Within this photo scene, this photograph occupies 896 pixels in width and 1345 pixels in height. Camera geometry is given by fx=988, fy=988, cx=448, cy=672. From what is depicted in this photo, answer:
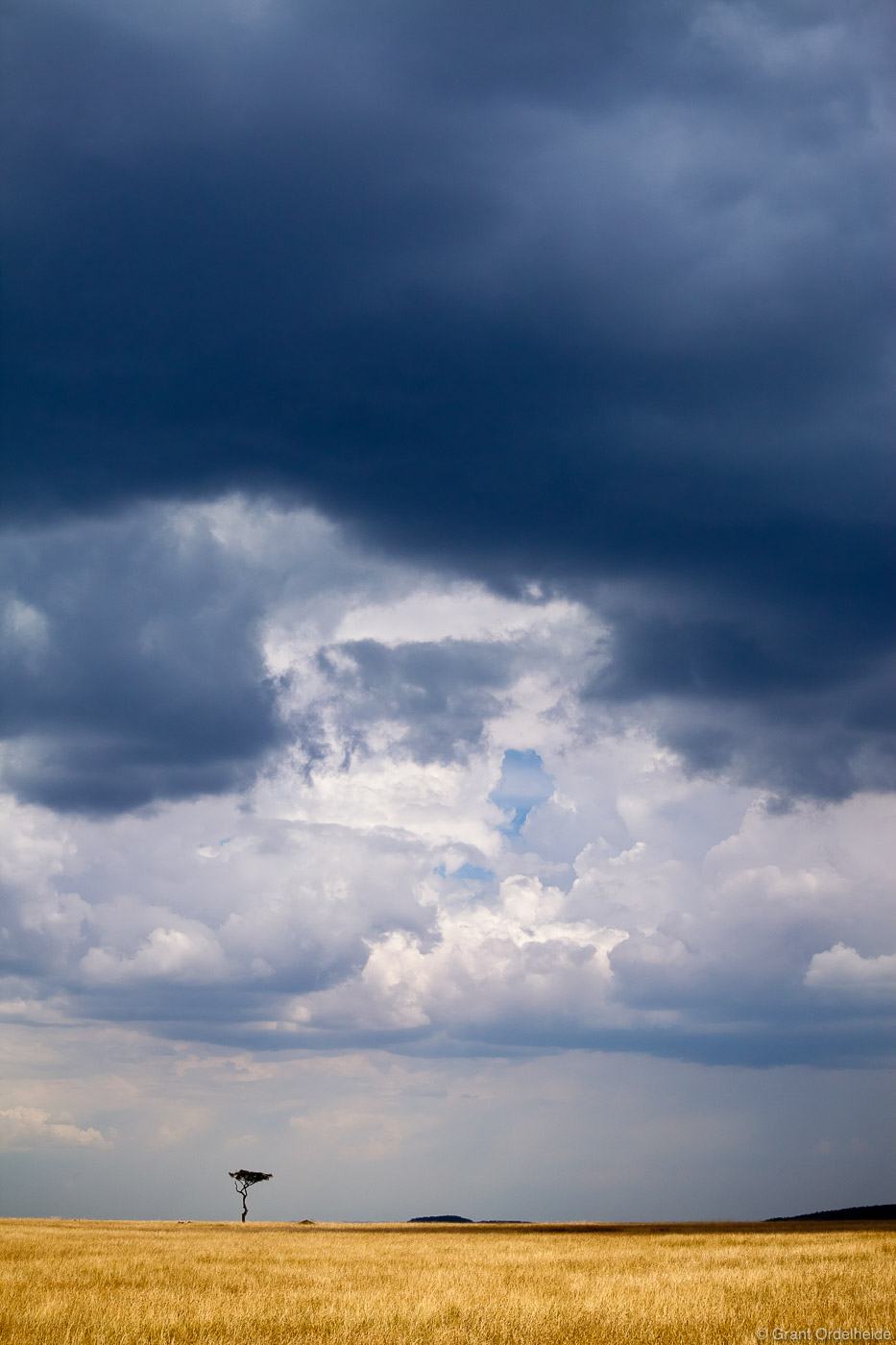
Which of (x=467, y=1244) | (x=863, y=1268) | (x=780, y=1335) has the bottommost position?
(x=467, y=1244)

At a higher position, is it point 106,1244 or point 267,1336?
point 267,1336

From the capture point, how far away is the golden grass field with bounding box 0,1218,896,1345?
70.8ft

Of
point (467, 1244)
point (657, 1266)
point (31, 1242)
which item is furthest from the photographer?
point (467, 1244)

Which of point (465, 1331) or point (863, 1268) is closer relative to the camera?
point (465, 1331)

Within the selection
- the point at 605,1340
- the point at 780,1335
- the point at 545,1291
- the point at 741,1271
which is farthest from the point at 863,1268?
the point at 605,1340

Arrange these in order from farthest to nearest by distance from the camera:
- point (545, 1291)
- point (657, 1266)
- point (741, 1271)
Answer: point (657, 1266), point (741, 1271), point (545, 1291)

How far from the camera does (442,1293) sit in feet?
94.3

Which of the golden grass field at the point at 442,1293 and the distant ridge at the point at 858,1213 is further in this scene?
the distant ridge at the point at 858,1213

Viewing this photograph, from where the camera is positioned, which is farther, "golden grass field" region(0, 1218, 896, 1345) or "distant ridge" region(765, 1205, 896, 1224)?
"distant ridge" region(765, 1205, 896, 1224)

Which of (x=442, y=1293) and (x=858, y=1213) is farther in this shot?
(x=858, y=1213)

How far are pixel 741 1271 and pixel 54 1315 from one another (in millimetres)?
22810

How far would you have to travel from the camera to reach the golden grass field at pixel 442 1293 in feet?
70.8

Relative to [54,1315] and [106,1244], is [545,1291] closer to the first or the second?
[54,1315]

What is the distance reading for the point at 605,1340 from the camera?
67.3 ft
